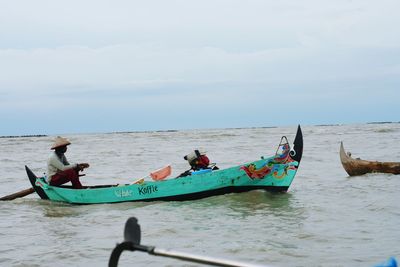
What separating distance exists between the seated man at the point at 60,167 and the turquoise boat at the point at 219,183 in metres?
0.51

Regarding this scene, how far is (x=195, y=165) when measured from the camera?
10.7 m

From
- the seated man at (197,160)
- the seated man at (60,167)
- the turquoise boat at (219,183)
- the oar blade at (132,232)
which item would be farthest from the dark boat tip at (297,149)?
the oar blade at (132,232)

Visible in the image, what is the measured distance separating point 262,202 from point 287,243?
3.33 metres

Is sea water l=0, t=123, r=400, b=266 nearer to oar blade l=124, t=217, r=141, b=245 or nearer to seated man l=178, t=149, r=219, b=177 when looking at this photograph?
seated man l=178, t=149, r=219, b=177

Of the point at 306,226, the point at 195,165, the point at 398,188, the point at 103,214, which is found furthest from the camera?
the point at 398,188

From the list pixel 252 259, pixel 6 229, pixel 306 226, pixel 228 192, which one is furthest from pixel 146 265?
pixel 228 192

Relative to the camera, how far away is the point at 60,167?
1073 cm

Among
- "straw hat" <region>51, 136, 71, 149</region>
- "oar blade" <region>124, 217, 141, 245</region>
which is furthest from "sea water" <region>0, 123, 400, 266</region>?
"oar blade" <region>124, 217, 141, 245</region>

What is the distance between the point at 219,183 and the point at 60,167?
3436 mm

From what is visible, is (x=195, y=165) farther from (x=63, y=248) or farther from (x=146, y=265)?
(x=146, y=265)

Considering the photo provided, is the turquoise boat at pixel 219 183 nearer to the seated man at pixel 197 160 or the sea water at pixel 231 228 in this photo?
the sea water at pixel 231 228

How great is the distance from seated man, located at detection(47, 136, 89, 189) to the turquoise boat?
511mm

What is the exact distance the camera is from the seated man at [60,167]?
10703 mm

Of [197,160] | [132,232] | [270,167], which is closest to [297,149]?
[270,167]
